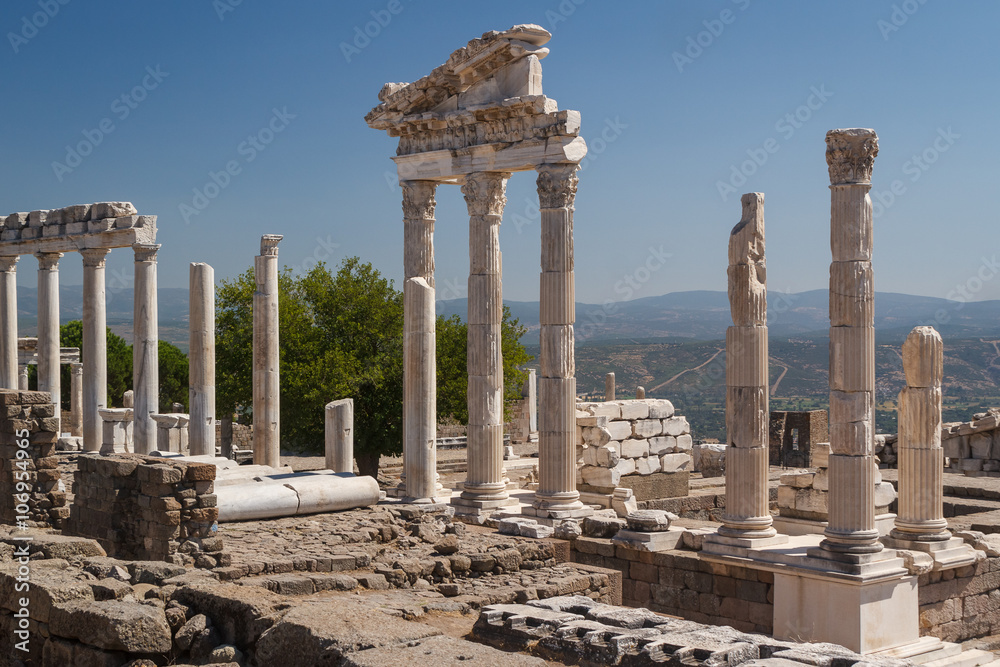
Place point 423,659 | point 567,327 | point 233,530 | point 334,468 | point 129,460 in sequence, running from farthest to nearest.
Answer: point 334,468 → point 567,327 → point 233,530 → point 129,460 → point 423,659

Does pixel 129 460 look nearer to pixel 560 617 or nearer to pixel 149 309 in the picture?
pixel 560 617

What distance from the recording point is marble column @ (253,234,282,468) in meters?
25.0

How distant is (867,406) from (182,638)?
9949mm

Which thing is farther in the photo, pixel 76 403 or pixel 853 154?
pixel 76 403

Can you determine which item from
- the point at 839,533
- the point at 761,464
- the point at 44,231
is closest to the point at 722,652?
the point at 839,533

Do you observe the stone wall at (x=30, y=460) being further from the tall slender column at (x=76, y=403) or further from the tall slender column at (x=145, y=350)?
the tall slender column at (x=76, y=403)

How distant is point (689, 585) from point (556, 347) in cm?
494

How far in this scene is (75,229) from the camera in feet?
95.6

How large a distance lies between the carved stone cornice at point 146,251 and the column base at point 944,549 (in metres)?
18.6

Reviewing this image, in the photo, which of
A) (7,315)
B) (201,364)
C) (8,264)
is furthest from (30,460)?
(8,264)

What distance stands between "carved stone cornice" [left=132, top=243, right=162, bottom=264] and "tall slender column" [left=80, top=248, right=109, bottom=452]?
1558 mm

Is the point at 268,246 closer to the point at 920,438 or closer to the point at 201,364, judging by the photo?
the point at 201,364

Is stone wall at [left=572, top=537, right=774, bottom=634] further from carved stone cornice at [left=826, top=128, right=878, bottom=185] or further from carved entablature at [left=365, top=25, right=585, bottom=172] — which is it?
carved entablature at [left=365, top=25, right=585, bottom=172]

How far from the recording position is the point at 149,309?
2777 centimetres
